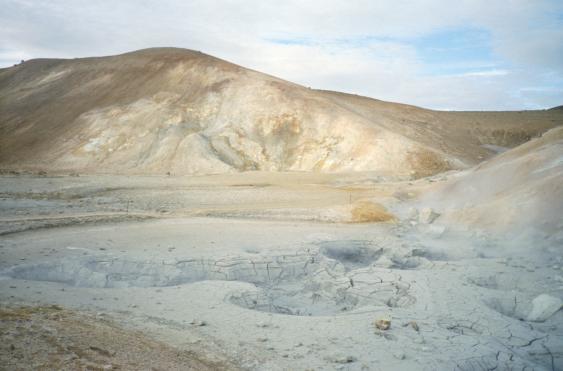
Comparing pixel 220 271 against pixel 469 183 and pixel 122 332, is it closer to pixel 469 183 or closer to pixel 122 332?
pixel 122 332

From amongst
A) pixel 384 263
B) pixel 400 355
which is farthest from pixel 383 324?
pixel 384 263

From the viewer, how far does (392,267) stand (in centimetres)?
945

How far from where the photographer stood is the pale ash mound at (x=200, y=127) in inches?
1127

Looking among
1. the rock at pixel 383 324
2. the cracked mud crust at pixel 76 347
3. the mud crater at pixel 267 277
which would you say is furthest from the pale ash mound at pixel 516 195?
the cracked mud crust at pixel 76 347

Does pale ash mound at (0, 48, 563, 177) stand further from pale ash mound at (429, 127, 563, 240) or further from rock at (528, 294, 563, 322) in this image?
rock at (528, 294, 563, 322)

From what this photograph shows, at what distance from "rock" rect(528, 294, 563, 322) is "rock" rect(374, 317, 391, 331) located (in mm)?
2216

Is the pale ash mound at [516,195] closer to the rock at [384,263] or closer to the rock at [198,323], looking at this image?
the rock at [384,263]

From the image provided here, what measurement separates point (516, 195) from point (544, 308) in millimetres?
5762

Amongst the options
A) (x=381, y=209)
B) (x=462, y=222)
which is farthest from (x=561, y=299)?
(x=381, y=209)

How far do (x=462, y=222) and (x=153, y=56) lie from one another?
115ft

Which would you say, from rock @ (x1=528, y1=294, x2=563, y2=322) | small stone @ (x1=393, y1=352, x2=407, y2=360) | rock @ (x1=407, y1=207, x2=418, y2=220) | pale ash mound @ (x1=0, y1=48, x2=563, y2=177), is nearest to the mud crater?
rock @ (x1=528, y1=294, x2=563, y2=322)

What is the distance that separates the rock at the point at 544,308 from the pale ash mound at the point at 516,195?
304 cm

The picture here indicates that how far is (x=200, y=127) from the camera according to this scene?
32.3m

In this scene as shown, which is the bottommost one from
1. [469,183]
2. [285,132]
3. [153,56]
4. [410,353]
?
[410,353]
